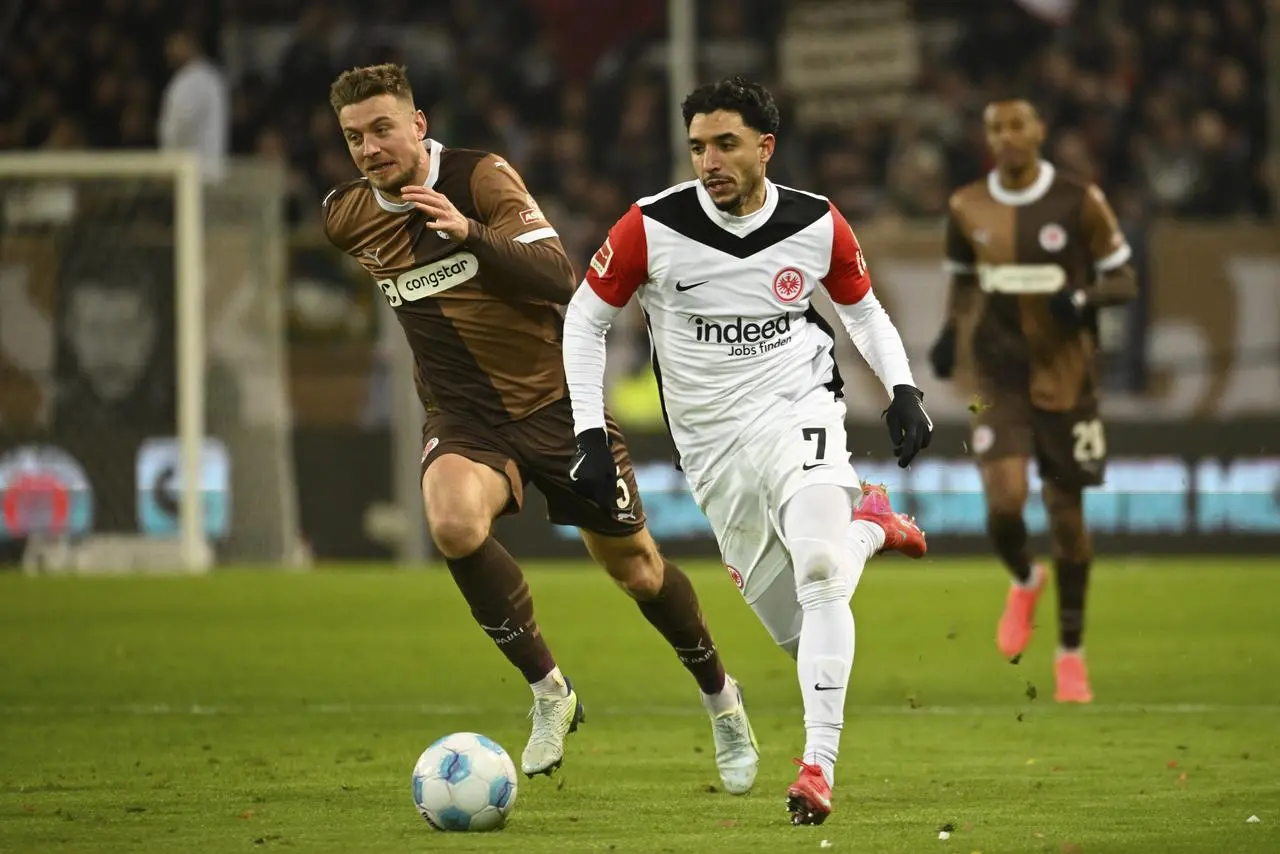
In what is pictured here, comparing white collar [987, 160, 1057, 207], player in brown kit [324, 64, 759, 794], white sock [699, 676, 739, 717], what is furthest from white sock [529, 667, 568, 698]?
white collar [987, 160, 1057, 207]

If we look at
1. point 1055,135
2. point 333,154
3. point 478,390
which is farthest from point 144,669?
point 1055,135

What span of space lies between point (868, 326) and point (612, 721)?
2.77m

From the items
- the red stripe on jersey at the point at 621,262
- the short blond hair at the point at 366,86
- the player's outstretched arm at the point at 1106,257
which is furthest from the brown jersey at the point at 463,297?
the player's outstretched arm at the point at 1106,257

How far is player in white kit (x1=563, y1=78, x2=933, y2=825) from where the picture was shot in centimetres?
636

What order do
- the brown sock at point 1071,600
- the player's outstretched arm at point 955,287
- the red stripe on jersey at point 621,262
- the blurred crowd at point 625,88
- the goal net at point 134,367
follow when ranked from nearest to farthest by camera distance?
the red stripe on jersey at point 621,262 < the brown sock at point 1071,600 < the player's outstretched arm at point 955,287 < the goal net at point 134,367 < the blurred crowd at point 625,88

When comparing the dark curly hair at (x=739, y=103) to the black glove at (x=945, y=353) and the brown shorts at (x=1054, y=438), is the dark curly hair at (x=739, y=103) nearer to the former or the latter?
the brown shorts at (x=1054, y=438)

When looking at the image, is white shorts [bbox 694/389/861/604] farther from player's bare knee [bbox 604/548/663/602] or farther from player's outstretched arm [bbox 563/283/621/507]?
player's bare knee [bbox 604/548/663/602]

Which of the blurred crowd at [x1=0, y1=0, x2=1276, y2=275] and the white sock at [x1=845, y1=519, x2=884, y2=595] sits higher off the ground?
the white sock at [x1=845, y1=519, x2=884, y2=595]

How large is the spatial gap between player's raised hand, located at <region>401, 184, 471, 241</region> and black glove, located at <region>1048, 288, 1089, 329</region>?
392 centimetres

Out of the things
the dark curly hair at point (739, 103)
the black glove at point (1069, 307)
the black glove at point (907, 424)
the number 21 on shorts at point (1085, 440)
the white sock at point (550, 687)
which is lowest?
the number 21 on shorts at point (1085, 440)

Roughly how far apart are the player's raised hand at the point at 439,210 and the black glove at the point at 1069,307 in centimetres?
392

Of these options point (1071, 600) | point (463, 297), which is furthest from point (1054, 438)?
point (463, 297)

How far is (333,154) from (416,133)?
13035mm

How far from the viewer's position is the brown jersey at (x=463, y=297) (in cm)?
713
